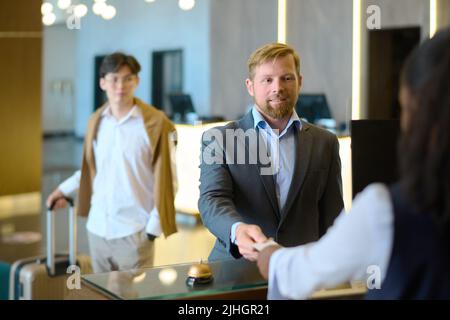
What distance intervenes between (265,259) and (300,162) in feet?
2.91

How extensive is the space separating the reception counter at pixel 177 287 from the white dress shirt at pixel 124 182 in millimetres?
1826

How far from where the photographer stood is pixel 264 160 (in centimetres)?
257

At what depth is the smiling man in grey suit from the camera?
2.52 metres

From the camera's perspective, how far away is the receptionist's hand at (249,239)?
1990mm

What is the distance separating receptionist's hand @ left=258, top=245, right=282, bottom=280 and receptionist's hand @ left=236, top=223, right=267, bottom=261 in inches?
5.7

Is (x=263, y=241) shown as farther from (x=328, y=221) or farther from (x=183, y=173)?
(x=183, y=173)

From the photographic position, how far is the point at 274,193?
2543 mm

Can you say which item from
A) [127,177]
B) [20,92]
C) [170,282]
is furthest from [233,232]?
[20,92]

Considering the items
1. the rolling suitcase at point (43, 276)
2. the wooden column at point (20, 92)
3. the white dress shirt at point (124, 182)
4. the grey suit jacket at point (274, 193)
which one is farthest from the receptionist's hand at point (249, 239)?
the wooden column at point (20, 92)

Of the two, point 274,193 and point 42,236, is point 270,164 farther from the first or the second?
point 42,236

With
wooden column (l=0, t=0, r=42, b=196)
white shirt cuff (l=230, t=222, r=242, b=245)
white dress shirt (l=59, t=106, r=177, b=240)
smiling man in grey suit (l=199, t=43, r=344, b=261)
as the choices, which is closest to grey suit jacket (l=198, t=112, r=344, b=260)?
smiling man in grey suit (l=199, t=43, r=344, b=261)

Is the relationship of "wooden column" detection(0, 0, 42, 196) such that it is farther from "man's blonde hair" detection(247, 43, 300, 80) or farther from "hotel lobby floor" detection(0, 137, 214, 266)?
"man's blonde hair" detection(247, 43, 300, 80)

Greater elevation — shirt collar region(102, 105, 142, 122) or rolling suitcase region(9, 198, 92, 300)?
shirt collar region(102, 105, 142, 122)

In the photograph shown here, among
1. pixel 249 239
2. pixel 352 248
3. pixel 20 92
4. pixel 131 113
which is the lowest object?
pixel 249 239
